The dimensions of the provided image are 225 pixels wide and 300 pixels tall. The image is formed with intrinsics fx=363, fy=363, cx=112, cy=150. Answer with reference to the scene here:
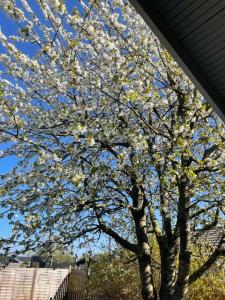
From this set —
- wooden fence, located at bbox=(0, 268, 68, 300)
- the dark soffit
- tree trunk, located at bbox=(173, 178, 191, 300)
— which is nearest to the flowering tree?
tree trunk, located at bbox=(173, 178, 191, 300)

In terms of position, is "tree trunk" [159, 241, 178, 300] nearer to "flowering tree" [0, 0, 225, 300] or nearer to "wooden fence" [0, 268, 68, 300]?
"flowering tree" [0, 0, 225, 300]

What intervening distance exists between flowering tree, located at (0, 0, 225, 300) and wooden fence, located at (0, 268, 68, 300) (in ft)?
27.3

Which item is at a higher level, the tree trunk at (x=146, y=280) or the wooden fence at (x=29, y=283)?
the wooden fence at (x=29, y=283)

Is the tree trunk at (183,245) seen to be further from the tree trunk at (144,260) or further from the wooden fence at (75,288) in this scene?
the wooden fence at (75,288)

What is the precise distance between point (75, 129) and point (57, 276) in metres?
12.4

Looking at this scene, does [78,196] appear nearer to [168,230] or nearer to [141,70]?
[168,230]

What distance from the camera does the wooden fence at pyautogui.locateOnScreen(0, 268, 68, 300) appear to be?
13843mm

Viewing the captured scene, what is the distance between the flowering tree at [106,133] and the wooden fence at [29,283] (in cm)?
832

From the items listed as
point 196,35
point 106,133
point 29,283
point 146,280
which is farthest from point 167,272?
point 29,283

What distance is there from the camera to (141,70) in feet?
17.6

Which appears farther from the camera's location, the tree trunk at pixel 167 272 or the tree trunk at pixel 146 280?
the tree trunk at pixel 146 280

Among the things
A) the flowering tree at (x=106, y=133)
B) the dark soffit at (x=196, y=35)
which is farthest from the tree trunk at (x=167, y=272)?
the dark soffit at (x=196, y=35)

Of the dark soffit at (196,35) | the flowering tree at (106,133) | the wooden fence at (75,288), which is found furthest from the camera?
the wooden fence at (75,288)

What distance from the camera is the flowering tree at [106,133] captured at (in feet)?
17.6
